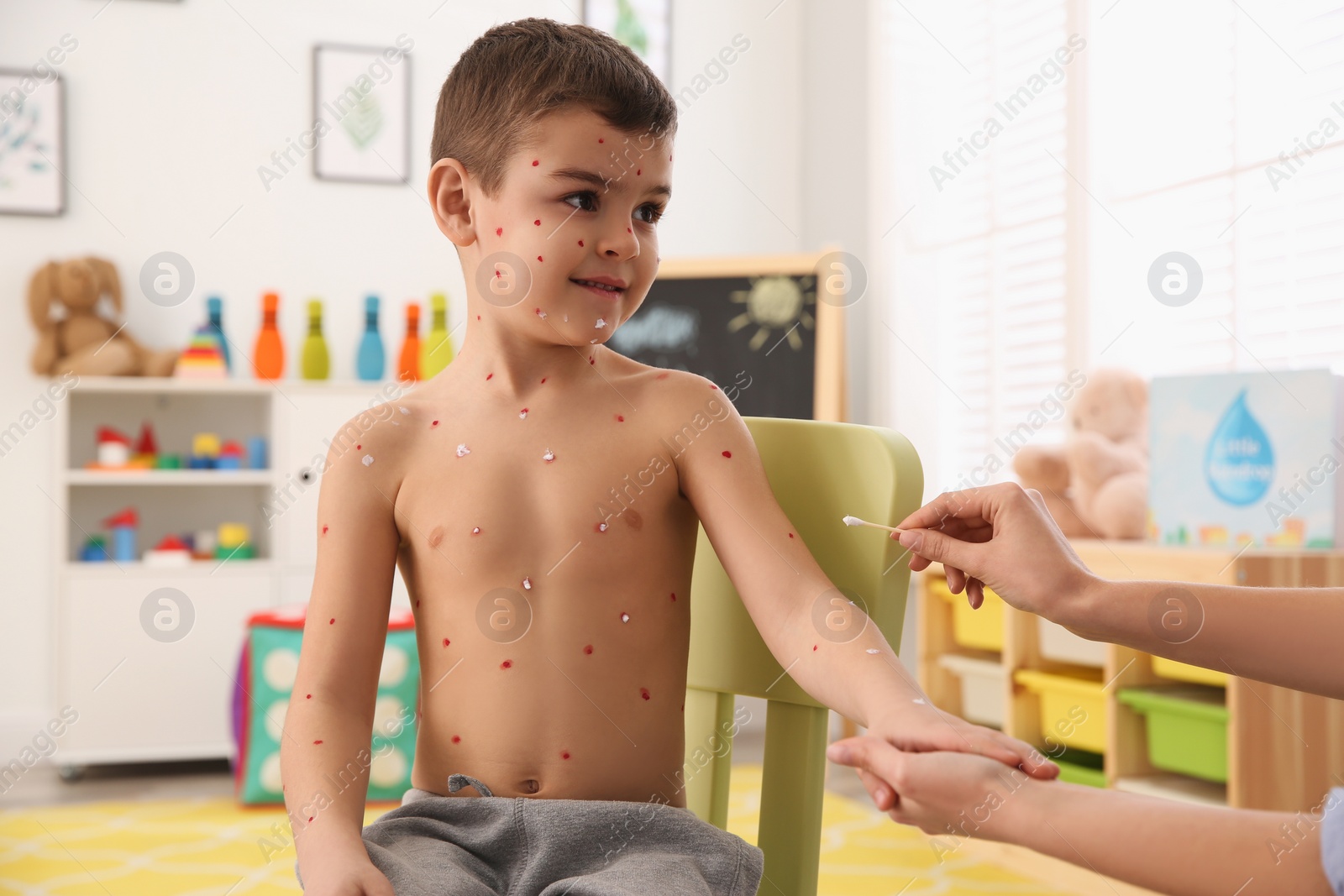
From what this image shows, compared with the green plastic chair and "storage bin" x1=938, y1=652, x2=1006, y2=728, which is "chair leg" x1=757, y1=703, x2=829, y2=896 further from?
"storage bin" x1=938, y1=652, x2=1006, y2=728

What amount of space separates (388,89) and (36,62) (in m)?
1.06

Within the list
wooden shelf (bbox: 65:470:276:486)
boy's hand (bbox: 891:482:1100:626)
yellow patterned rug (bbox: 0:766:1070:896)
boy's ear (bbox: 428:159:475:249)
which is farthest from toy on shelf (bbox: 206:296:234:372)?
boy's hand (bbox: 891:482:1100:626)

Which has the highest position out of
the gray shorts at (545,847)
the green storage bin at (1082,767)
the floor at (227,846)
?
the gray shorts at (545,847)

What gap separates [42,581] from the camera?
3.52 meters

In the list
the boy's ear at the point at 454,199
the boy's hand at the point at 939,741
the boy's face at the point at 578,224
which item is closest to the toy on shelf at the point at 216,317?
the boy's ear at the point at 454,199

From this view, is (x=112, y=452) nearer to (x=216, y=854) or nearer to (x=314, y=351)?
(x=314, y=351)

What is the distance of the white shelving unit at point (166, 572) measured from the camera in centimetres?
311

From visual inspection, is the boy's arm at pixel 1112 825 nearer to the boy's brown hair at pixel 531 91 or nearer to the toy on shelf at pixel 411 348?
the boy's brown hair at pixel 531 91

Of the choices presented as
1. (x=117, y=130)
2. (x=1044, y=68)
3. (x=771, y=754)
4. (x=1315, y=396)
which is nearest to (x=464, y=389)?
(x=771, y=754)

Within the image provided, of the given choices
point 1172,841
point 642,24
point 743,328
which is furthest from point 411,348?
point 1172,841

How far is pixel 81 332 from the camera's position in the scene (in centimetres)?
339

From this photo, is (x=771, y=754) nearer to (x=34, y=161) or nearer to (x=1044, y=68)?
(x=1044, y=68)

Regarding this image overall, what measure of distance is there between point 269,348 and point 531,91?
274 centimetres

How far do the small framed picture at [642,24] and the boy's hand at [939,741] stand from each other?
3.50 m
